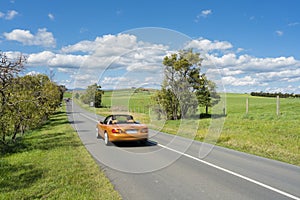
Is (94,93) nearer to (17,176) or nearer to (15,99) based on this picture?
(15,99)

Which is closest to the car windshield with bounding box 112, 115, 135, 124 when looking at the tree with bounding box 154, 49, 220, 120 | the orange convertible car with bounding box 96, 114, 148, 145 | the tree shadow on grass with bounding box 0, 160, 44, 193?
the orange convertible car with bounding box 96, 114, 148, 145

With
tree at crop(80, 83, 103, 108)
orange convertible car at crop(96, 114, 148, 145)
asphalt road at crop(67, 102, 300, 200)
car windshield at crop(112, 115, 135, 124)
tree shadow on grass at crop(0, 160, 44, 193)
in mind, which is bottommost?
tree shadow on grass at crop(0, 160, 44, 193)

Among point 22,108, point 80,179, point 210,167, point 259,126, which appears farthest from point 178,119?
point 80,179

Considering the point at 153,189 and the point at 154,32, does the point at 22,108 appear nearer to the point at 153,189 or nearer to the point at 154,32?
the point at 154,32

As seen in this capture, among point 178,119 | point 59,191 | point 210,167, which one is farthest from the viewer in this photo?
point 178,119

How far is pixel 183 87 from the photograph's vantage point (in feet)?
77.9

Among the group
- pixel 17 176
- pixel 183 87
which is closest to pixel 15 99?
pixel 17 176

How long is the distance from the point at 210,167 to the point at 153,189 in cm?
269

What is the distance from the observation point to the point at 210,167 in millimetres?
7613

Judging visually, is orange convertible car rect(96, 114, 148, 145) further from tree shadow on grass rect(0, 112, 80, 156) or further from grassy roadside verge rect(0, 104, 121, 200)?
grassy roadside verge rect(0, 104, 121, 200)

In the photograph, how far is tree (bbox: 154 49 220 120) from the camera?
2362 centimetres

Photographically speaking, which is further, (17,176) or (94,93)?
(94,93)

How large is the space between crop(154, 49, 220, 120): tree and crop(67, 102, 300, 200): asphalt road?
1362 cm

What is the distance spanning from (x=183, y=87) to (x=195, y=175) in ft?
57.3
